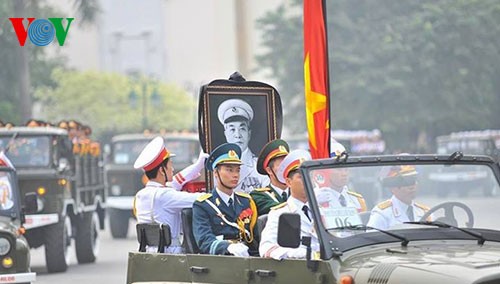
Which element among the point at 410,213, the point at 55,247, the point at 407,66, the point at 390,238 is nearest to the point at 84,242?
the point at 55,247

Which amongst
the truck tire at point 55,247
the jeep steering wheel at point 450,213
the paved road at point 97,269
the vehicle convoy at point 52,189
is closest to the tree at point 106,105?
the paved road at point 97,269

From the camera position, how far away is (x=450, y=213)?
8383mm

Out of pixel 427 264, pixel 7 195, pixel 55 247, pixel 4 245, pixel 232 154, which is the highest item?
pixel 232 154

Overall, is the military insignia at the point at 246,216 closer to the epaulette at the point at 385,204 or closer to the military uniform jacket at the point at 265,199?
the military uniform jacket at the point at 265,199

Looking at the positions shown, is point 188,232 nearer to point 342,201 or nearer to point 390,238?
point 342,201

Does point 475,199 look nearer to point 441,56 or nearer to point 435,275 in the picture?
point 435,275

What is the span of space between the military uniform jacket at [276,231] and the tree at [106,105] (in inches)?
2865

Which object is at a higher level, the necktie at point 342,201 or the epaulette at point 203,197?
the necktie at point 342,201

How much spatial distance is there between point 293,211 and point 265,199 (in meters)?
1.29

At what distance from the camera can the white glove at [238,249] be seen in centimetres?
880

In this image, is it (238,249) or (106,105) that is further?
(106,105)

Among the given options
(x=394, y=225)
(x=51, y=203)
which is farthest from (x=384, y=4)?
(x=394, y=225)

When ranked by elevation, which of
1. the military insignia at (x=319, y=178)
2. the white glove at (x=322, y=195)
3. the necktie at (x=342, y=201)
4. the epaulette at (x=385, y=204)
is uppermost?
the military insignia at (x=319, y=178)

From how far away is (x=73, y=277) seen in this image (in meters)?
19.7
